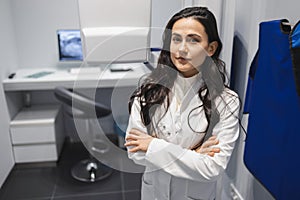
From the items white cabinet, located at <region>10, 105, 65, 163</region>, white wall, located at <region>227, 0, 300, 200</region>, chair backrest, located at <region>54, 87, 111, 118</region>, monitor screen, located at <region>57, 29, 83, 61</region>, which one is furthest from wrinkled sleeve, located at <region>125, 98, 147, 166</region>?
monitor screen, located at <region>57, 29, 83, 61</region>

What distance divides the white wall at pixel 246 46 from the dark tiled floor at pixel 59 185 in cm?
90

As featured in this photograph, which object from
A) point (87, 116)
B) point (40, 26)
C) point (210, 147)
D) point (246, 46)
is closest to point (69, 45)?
point (40, 26)

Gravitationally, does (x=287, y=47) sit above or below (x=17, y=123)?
above

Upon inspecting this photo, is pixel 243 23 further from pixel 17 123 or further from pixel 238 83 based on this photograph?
pixel 17 123

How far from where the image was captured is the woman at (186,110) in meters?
0.89

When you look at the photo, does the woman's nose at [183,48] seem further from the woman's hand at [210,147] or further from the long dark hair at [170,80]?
the woman's hand at [210,147]

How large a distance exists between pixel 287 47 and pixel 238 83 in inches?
21.3

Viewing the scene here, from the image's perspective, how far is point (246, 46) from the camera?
4.33 ft

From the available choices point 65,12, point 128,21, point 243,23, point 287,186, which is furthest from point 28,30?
point 287,186

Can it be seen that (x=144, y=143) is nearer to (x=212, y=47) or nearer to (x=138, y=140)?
(x=138, y=140)

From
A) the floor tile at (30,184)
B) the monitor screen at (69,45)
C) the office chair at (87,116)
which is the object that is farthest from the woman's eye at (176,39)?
the monitor screen at (69,45)

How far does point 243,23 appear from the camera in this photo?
1.35 m

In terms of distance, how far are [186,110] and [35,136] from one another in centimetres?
189

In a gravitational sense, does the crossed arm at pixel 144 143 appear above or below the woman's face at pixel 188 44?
below
